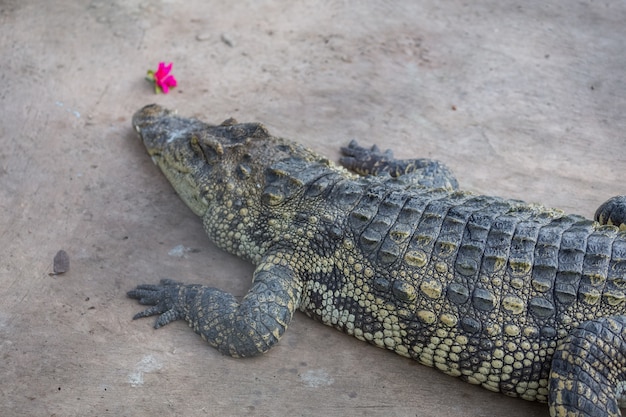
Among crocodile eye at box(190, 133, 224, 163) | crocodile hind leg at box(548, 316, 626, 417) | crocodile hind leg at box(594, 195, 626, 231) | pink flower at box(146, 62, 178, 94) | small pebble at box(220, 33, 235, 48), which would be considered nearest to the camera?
crocodile hind leg at box(548, 316, 626, 417)

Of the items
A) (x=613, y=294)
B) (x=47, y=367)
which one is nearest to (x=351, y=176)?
(x=613, y=294)

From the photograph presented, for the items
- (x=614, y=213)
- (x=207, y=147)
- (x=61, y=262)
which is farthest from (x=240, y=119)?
(x=614, y=213)

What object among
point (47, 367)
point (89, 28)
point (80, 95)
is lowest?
point (47, 367)

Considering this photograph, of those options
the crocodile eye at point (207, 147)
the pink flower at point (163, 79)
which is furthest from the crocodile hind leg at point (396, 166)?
the pink flower at point (163, 79)

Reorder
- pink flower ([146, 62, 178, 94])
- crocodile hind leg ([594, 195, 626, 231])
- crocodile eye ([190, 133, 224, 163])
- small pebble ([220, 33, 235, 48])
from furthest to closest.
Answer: small pebble ([220, 33, 235, 48]), pink flower ([146, 62, 178, 94]), crocodile eye ([190, 133, 224, 163]), crocodile hind leg ([594, 195, 626, 231])

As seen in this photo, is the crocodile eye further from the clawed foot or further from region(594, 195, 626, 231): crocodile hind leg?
region(594, 195, 626, 231): crocodile hind leg

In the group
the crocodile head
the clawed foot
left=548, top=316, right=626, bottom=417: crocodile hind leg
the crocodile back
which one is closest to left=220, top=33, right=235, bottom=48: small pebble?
the crocodile head

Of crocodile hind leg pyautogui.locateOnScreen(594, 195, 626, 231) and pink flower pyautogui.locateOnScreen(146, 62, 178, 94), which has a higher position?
pink flower pyautogui.locateOnScreen(146, 62, 178, 94)

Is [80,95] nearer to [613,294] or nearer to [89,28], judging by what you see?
[89,28]
